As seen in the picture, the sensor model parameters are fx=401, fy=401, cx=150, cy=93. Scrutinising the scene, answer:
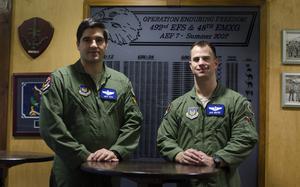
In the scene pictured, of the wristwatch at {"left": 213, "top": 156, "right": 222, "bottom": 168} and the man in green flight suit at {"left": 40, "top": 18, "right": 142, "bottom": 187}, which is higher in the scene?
the man in green flight suit at {"left": 40, "top": 18, "right": 142, "bottom": 187}

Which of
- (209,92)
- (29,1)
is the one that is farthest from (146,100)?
(29,1)

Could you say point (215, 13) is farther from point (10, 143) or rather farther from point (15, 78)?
point (10, 143)

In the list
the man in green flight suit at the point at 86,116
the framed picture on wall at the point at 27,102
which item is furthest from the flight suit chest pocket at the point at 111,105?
the framed picture on wall at the point at 27,102

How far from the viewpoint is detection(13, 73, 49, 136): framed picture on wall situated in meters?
3.24

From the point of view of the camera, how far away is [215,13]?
3119 mm

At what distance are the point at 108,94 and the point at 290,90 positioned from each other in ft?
4.73

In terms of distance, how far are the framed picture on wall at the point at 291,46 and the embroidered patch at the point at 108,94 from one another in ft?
4.55

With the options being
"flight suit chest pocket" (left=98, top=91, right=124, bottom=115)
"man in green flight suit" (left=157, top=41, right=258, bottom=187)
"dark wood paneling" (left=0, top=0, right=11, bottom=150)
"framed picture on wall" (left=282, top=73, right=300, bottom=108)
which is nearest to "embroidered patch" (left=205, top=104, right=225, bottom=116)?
"man in green flight suit" (left=157, top=41, right=258, bottom=187)

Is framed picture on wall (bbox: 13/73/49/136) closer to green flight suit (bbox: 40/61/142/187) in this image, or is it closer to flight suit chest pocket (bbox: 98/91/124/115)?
green flight suit (bbox: 40/61/142/187)

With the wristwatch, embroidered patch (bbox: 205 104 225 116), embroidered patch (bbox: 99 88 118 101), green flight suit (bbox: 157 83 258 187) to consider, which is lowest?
the wristwatch

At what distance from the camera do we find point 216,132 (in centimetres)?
241

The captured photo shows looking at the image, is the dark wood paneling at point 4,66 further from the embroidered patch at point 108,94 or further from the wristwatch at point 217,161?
the wristwatch at point 217,161

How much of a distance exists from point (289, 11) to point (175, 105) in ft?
4.03

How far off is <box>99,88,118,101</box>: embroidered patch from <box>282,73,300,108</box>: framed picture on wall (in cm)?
135
